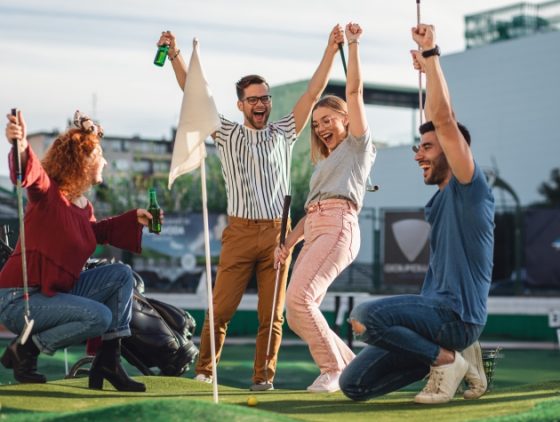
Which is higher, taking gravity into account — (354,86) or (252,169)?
(354,86)

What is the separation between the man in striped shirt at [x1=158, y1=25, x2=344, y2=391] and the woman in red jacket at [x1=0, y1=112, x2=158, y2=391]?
43.4 inches

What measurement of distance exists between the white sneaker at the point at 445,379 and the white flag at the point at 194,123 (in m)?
1.55

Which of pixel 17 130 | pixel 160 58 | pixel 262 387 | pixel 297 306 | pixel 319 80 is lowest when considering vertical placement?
pixel 262 387

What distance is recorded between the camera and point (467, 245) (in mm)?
5336

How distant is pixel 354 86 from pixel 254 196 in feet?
3.35

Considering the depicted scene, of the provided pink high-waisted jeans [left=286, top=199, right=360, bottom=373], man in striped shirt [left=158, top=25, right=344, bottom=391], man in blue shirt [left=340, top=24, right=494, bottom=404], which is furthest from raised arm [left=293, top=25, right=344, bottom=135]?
man in blue shirt [left=340, top=24, right=494, bottom=404]

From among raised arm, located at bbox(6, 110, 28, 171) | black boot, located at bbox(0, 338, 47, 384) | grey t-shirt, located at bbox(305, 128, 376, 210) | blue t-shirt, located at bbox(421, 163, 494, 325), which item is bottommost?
black boot, located at bbox(0, 338, 47, 384)

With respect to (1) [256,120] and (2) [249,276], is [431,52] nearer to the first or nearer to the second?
(1) [256,120]

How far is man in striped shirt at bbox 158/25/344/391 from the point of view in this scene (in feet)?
22.5

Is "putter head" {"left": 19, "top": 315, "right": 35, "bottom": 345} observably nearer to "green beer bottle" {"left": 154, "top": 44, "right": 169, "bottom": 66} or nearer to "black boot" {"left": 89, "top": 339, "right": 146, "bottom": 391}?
"black boot" {"left": 89, "top": 339, "right": 146, "bottom": 391}

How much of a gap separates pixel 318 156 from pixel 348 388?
1538 mm

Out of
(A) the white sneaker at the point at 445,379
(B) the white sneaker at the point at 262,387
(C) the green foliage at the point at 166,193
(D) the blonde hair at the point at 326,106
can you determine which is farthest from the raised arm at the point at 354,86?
(C) the green foliage at the point at 166,193

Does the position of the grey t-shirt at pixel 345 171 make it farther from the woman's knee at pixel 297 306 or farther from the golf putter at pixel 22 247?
the golf putter at pixel 22 247

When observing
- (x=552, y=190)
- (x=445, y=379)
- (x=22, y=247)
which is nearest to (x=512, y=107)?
(x=552, y=190)
